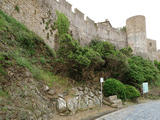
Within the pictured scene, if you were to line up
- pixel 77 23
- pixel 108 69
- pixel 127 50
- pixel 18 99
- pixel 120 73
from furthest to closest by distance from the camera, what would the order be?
pixel 127 50 < pixel 77 23 < pixel 120 73 < pixel 108 69 < pixel 18 99

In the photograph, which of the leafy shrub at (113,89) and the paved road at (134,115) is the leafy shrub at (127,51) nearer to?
the leafy shrub at (113,89)

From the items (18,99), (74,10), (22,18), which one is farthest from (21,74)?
(74,10)

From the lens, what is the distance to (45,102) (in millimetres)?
5246

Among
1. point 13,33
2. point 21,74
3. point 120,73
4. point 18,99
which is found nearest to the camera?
point 18,99

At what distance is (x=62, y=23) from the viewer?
1112cm

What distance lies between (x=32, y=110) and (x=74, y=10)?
459 inches

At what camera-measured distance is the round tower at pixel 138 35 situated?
20969mm

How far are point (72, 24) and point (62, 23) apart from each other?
1915 mm

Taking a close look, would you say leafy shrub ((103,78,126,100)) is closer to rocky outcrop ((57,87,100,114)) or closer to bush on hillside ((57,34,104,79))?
rocky outcrop ((57,87,100,114))

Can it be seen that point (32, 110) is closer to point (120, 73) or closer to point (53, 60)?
point (53, 60)

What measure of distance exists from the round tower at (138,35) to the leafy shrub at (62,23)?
1386 cm

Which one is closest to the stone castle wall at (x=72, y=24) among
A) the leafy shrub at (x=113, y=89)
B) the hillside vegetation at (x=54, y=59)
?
the hillside vegetation at (x=54, y=59)

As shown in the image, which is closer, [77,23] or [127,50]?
[77,23]

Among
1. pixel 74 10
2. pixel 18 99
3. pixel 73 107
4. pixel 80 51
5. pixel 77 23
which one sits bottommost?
pixel 73 107
